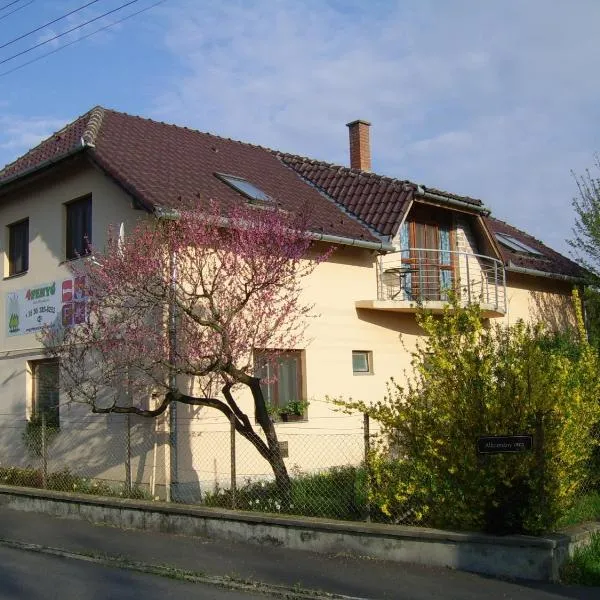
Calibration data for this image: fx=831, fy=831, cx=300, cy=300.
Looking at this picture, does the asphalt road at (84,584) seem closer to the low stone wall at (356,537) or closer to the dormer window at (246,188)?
the low stone wall at (356,537)

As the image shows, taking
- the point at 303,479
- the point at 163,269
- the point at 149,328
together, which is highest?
the point at 163,269

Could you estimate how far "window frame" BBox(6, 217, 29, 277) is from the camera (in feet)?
52.1

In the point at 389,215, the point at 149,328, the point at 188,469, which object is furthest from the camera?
the point at 389,215

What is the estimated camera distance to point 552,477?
796 centimetres

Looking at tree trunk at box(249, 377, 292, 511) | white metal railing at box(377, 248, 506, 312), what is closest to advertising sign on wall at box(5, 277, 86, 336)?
tree trunk at box(249, 377, 292, 511)

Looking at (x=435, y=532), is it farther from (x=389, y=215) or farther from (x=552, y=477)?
(x=389, y=215)

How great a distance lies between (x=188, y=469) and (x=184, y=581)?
476cm

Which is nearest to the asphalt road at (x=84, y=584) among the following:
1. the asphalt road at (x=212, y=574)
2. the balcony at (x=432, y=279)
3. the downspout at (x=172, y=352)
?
the asphalt road at (x=212, y=574)

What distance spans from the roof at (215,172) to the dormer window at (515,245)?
8.8 inches

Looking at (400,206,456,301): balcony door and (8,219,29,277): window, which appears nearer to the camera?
(8,219,29,277): window

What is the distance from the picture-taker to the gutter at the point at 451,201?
640 inches

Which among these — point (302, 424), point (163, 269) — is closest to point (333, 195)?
point (302, 424)

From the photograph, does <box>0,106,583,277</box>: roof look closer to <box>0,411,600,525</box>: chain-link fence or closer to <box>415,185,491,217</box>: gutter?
<box>415,185,491,217</box>: gutter

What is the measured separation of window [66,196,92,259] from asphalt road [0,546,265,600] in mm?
6809
